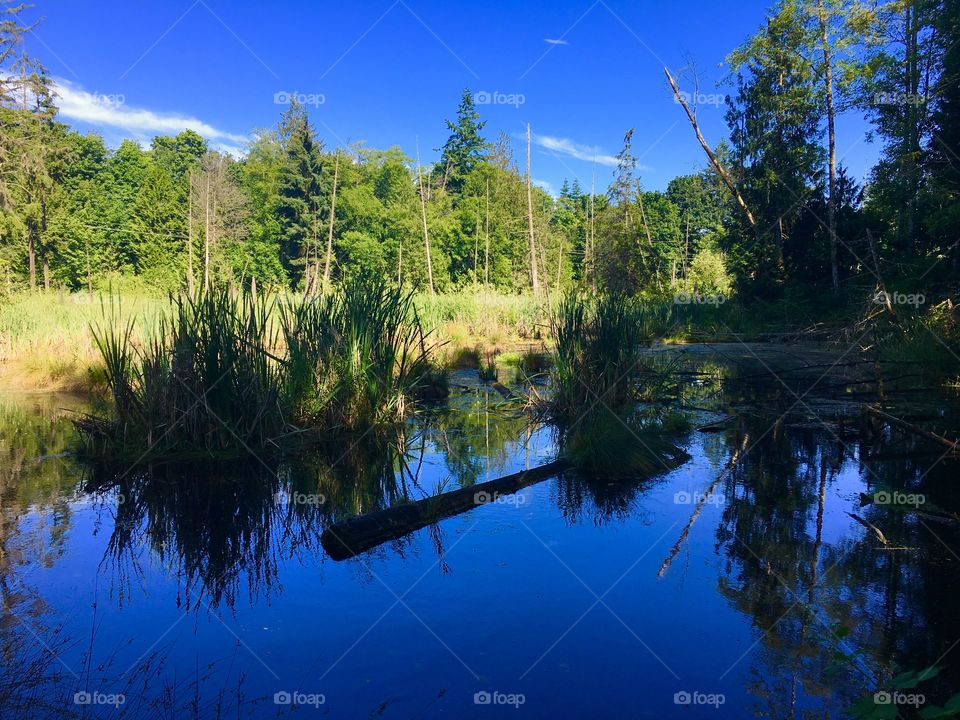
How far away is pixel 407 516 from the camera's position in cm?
447

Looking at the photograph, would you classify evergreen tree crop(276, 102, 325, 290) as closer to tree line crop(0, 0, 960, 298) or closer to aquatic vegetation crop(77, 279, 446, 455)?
tree line crop(0, 0, 960, 298)

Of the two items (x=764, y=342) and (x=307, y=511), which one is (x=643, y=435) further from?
(x=764, y=342)

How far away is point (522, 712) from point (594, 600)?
1032 millimetres

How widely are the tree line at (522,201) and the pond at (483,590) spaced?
2.53m

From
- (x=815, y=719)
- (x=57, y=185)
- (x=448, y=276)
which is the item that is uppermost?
(x=57, y=185)

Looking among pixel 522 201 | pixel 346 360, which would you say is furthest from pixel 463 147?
pixel 346 360

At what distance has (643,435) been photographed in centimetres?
630

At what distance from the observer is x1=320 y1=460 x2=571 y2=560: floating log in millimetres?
4141

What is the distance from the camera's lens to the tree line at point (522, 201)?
55.8 ft

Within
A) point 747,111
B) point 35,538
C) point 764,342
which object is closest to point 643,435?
point 35,538

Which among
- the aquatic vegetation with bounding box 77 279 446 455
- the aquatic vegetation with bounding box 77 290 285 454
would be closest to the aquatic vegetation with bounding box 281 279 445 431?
the aquatic vegetation with bounding box 77 279 446 455

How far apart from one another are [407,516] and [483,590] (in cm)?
103

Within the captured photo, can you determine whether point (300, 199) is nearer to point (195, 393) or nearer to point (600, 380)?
point (600, 380)

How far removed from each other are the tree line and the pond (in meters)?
2.53
